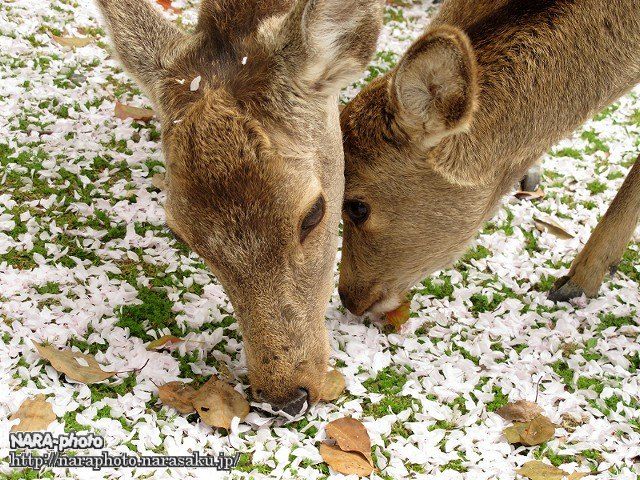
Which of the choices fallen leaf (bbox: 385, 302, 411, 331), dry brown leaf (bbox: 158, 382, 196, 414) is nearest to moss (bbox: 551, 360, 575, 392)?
fallen leaf (bbox: 385, 302, 411, 331)

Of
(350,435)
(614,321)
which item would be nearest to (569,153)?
(614,321)

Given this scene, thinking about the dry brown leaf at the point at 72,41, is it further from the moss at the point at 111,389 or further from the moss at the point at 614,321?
the moss at the point at 614,321

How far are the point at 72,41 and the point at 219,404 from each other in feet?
18.6

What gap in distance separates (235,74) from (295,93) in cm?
33

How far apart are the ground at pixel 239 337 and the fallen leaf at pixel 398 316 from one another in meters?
0.07

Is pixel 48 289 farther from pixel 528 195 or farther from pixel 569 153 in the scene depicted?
pixel 569 153

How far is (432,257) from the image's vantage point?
5145mm

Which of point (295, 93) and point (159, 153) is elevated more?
point (295, 93)

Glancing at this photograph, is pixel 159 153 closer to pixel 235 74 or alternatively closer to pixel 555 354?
pixel 235 74

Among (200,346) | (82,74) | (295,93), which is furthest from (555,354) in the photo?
(82,74)

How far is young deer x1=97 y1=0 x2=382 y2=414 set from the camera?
11.5ft

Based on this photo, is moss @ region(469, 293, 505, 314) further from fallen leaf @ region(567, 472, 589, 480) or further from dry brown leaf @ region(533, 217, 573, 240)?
fallen leaf @ region(567, 472, 589, 480)

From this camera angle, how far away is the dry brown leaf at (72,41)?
8.26 metres

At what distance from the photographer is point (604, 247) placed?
238 inches
